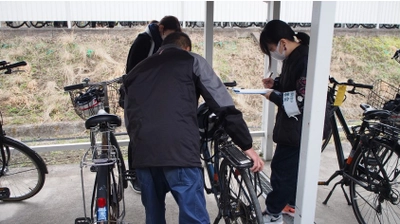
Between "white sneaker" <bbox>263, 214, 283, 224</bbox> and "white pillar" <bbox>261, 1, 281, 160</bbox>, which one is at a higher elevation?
"white pillar" <bbox>261, 1, 281, 160</bbox>

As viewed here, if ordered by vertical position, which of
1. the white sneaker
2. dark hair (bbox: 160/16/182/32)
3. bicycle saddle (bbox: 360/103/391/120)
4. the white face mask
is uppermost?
dark hair (bbox: 160/16/182/32)

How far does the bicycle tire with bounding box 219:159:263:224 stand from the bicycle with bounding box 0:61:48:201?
178cm

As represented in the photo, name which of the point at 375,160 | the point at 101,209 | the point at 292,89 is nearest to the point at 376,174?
the point at 375,160

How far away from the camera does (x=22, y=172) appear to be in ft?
10.4

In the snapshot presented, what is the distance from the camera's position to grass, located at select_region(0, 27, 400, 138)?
642 centimetres

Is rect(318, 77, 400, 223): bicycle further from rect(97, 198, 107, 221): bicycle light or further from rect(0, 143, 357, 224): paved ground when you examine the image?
rect(97, 198, 107, 221): bicycle light

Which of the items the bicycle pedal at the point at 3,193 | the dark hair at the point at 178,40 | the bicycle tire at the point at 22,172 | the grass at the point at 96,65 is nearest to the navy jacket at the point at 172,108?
the dark hair at the point at 178,40

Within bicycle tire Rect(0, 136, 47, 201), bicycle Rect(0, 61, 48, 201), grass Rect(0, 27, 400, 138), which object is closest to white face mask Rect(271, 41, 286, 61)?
bicycle Rect(0, 61, 48, 201)

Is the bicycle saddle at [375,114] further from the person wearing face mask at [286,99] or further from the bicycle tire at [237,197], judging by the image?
the bicycle tire at [237,197]

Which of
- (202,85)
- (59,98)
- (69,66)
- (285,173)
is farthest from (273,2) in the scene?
(69,66)

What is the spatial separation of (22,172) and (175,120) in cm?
231

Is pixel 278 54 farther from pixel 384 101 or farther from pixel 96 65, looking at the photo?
pixel 96 65

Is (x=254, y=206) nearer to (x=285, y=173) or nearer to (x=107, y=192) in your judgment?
Result: (x=285, y=173)

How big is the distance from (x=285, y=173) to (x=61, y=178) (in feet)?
7.99
